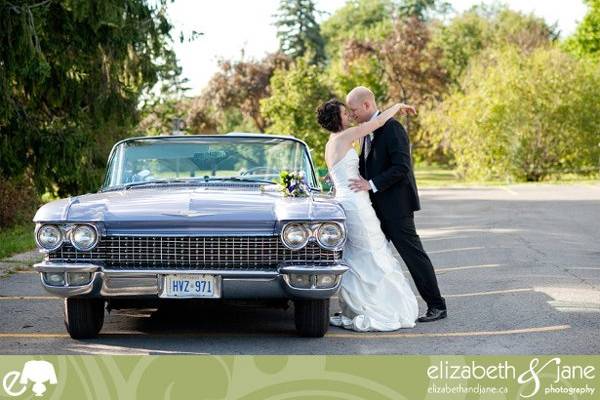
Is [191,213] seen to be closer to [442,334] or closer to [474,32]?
[442,334]

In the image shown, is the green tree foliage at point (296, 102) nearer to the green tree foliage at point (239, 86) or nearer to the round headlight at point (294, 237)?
the green tree foliage at point (239, 86)

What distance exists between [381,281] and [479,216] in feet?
45.3

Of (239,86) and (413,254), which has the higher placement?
(239,86)

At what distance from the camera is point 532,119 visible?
4303cm

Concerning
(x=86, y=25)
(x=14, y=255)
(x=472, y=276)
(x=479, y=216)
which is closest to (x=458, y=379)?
(x=472, y=276)

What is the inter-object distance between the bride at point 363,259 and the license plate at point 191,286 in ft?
4.91

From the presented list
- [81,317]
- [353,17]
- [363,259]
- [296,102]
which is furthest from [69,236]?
[353,17]

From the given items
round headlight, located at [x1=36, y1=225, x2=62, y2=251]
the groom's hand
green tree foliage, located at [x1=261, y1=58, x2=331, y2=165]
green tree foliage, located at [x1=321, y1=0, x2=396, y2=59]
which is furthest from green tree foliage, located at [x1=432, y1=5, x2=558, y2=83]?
round headlight, located at [x1=36, y1=225, x2=62, y2=251]

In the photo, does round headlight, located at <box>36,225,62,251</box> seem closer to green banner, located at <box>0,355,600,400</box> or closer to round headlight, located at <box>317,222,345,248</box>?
green banner, located at <box>0,355,600,400</box>

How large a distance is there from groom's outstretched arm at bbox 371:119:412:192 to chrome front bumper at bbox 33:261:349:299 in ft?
4.62

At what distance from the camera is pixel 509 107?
43000 mm

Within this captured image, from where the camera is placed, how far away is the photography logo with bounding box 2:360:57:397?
5941mm

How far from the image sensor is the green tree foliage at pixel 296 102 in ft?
158

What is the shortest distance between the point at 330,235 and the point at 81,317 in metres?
1.90
